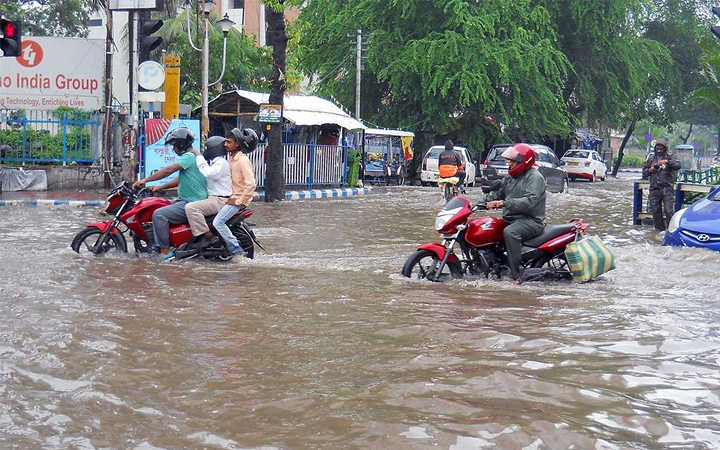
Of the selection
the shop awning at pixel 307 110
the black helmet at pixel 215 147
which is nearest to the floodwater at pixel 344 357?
the black helmet at pixel 215 147

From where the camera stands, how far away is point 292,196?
968 inches

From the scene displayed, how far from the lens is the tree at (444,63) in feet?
115

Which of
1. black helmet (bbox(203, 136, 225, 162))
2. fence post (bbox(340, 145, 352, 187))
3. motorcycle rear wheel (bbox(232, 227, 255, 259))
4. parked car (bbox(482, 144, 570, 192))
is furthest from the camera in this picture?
parked car (bbox(482, 144, 570, 192))

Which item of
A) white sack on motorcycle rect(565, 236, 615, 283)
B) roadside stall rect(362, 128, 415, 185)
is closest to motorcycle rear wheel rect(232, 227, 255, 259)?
white sack on motorcycle rect(565, 236, 615, 283)

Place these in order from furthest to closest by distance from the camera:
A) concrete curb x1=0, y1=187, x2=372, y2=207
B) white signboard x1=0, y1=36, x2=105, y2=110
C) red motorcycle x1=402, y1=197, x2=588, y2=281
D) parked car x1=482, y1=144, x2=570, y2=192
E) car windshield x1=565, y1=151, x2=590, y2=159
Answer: car windshield x1=565, y1=151, x2=590, y2=159, parked car x1=482, y1=144, x2=570, y2=192, white signboard x1=0, y1=36, x2=105, y2=110, concrete curb x1=0, y1=187, x2=372, y2=207, red motorcycle x1=402, y1=197, x2=588, y2=281

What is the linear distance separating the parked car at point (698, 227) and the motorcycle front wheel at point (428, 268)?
3.44 m

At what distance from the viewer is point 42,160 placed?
2356 centimetres

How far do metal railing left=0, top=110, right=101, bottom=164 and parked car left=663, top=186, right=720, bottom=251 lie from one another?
1612 centimetres

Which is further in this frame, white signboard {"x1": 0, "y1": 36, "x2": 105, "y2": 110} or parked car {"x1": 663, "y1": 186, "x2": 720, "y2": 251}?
white signboard {"x1": 0, "y1": 36, "x2": 105, "y2": 110}

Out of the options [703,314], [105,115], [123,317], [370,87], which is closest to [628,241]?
[703,314]

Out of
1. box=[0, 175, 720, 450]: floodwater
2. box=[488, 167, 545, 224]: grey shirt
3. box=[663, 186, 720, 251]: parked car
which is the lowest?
box=[0, 175, 720, 450]: floodwater

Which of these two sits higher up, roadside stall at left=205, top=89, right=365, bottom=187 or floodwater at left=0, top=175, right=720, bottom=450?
roadside stall at left=205, top=89, right=365, bottom=187

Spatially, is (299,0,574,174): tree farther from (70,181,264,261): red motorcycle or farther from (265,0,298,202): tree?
(70,181,264,261): red motorcycle

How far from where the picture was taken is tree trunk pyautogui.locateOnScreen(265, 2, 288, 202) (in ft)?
73.0
